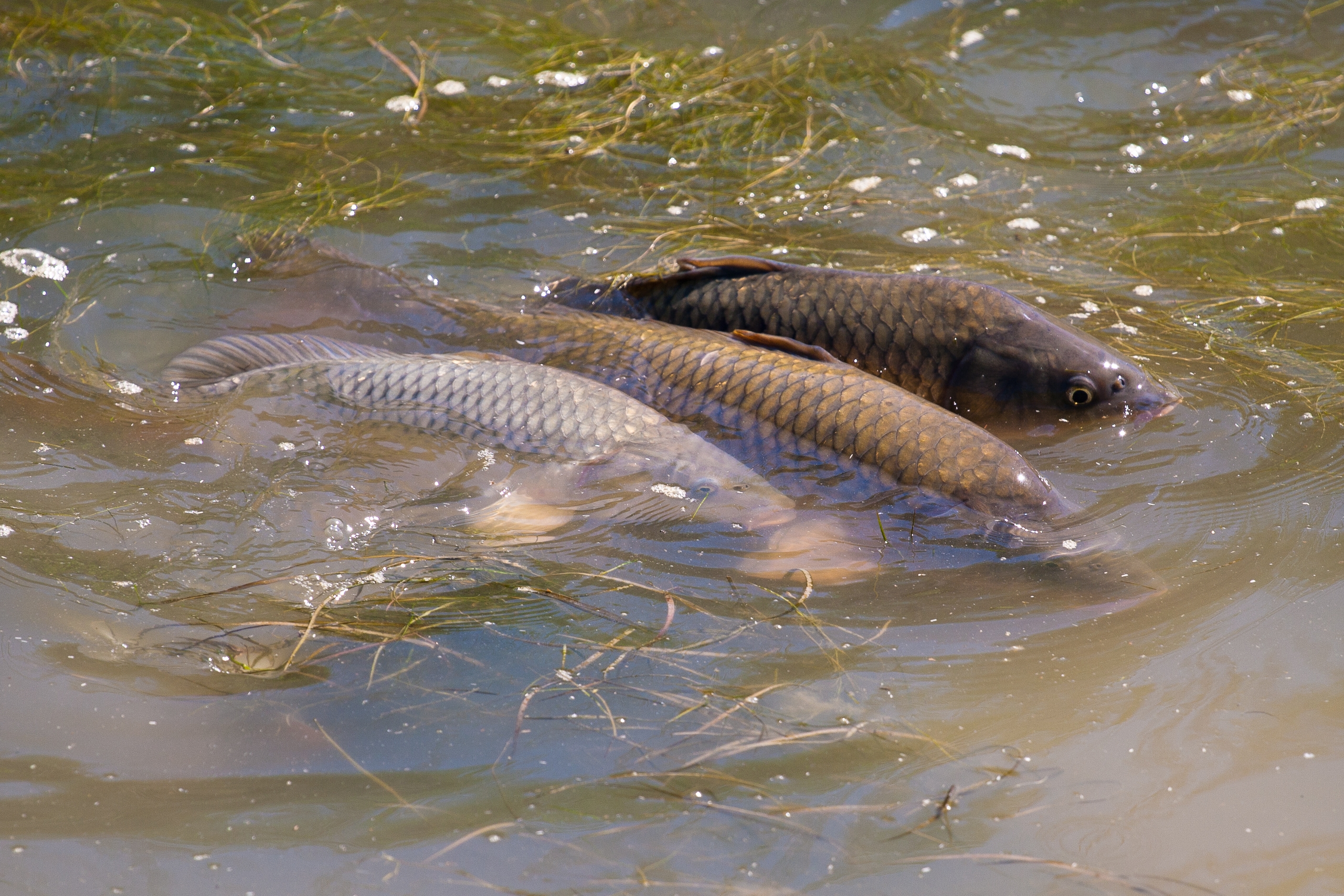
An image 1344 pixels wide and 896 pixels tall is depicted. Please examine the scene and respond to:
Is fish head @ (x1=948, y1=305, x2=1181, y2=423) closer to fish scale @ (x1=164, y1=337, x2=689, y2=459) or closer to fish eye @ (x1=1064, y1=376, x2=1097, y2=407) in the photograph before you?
fish eye @ (x1=1064, y1=376, x2=1097, y2=407)

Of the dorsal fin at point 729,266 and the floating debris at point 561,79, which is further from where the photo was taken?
the floating debris at point 561,79

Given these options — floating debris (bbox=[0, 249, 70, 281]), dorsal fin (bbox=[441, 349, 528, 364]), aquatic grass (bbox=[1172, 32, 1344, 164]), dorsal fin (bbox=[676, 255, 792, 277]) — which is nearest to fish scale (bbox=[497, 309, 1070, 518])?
dorsal fin (bbox=[441, 349, 528, 364])

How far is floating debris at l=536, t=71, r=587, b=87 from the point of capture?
6.25 meters

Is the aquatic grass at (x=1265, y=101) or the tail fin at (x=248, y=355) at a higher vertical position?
the aquatic grass at (x=1265, y=101)

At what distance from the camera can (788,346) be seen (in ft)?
12.7

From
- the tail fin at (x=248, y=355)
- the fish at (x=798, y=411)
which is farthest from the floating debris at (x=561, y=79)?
the tail fin at (x=248, y=355)

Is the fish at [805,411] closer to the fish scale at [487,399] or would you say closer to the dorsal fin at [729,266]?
the fish scale at [487,399]

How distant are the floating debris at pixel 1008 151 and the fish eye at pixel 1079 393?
2.45 meters

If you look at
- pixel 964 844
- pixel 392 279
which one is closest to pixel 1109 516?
pixel 964 844

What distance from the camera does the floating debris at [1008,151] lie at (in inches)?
231

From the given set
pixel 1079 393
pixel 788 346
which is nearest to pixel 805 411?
pixel 788 346

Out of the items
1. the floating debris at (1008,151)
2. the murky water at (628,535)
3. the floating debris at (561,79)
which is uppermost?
the floating debris at (561,79)

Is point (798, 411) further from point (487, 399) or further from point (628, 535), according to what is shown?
point (487, 399)

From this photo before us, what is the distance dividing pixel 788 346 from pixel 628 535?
3.29ft
